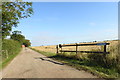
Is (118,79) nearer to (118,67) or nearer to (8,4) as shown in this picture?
(118,67)

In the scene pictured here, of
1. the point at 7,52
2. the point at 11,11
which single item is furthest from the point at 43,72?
the point at 7,52

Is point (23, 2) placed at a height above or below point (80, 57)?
above

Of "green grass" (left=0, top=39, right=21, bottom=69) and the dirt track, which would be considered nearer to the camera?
the dirt track

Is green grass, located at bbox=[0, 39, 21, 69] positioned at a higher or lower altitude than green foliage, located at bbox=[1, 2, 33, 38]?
lower

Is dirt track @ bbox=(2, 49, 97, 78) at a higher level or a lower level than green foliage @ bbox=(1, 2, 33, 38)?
lower

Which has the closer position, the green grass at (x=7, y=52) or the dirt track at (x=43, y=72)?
the dirt track at (x=43, y=72)

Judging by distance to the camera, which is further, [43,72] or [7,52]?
[7,52]

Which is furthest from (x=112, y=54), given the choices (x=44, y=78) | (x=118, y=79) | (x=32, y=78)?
(x=32, y=78)

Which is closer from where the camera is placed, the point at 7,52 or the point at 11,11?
the point at 11,11

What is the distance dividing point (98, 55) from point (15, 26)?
8408 mm

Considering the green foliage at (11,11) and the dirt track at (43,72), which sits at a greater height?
the green foliage at (11,11)

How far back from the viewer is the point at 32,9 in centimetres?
984

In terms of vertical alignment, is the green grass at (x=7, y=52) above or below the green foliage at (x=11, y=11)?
below

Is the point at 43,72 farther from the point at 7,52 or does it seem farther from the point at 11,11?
the point at 7,52
